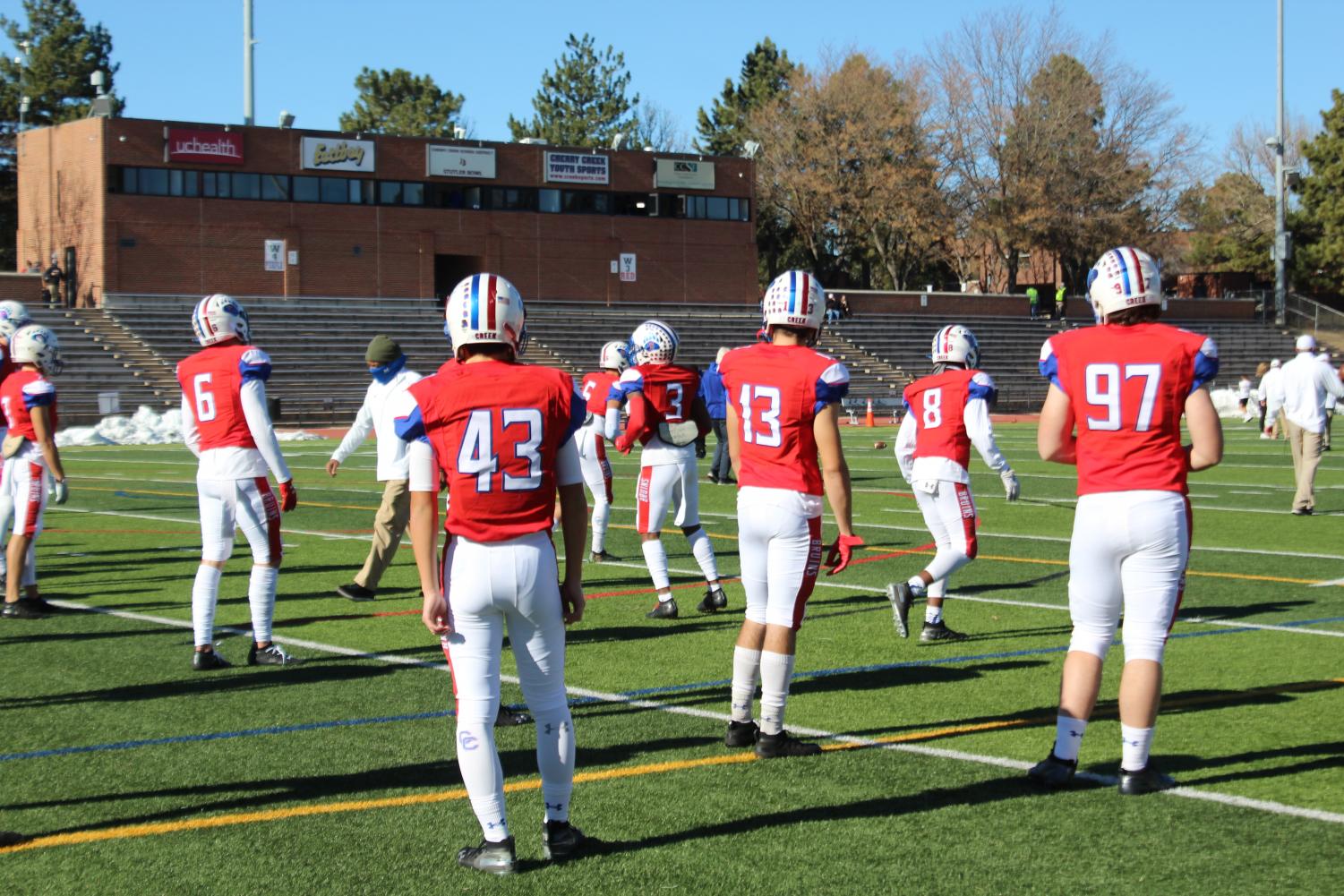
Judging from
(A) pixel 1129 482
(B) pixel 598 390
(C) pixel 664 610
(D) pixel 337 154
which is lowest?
(C) pixel 664 610

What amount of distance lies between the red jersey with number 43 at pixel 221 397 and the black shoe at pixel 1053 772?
4866mm

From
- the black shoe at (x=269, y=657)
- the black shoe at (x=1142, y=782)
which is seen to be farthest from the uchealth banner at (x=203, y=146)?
the black shoe at (x=1142, y=782)

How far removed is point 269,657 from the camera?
8.85m

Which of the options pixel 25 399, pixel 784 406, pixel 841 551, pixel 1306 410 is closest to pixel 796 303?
pixel 784 406

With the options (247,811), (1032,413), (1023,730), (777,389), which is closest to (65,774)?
(247,811)

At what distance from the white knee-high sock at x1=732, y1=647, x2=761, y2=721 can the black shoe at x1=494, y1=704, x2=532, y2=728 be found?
47.7 inches

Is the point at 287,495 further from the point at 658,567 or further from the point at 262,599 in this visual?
the point at 658,567

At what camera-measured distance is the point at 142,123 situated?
163 ft

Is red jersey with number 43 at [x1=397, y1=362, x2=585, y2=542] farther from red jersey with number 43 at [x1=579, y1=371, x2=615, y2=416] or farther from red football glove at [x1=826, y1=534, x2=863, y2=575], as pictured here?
red jersey with number 43 at [x1=579, y1=371, x2=615, y2=416]

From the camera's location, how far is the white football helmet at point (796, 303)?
659 cm

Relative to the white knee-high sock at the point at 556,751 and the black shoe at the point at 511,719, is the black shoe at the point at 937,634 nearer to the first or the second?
the black shoe at the point at 511,719

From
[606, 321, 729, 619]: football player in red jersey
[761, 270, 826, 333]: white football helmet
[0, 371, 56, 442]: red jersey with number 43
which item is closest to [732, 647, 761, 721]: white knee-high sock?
[761, 270, 826, 333]: white football helmet

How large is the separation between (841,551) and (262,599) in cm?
382

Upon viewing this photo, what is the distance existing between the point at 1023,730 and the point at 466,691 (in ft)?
10.2
